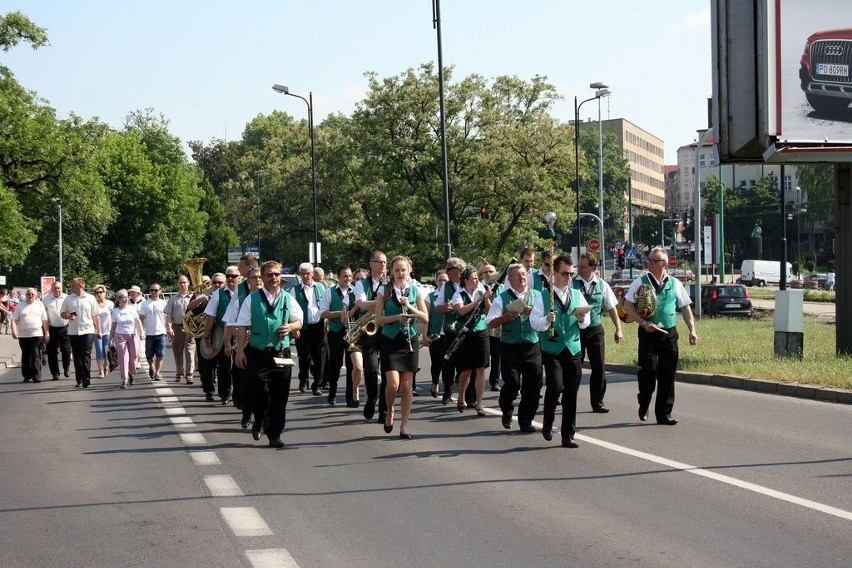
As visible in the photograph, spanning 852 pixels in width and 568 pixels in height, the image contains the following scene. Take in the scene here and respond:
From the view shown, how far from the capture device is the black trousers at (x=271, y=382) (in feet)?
38.8

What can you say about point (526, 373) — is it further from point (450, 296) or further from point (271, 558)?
point (271, 558)

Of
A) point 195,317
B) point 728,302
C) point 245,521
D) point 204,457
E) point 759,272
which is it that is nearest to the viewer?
point 245,521

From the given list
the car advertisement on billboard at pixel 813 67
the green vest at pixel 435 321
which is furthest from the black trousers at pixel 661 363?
the car advertisement on billboard at pixel 813 67

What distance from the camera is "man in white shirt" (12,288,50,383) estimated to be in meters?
22.7

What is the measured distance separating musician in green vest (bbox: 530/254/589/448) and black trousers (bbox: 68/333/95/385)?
10.9 metres

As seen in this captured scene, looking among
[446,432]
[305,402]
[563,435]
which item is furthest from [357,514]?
[305,402]

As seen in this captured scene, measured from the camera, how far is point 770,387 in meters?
16.7

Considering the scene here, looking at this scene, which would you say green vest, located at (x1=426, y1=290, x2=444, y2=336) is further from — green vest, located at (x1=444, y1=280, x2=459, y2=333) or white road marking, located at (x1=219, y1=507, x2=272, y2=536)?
white road marking, located at (x1=219, y1=507, x2=272, y2=536)

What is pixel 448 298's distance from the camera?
601 inches

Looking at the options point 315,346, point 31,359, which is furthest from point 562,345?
point 31,359

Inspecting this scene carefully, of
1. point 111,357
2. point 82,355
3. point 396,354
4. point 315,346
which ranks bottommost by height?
point 111,357

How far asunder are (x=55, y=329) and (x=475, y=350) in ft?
36.4

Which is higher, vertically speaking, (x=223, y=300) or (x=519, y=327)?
(x=223, y=300)

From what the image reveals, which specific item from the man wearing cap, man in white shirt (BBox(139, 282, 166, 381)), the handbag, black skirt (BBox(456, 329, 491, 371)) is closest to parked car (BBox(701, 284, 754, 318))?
the handbag
